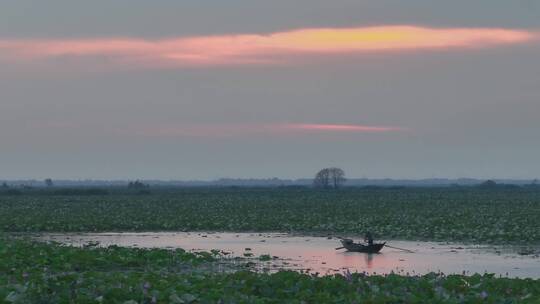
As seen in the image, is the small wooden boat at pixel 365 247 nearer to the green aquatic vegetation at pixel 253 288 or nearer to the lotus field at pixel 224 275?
the lotus field at pixel 224 275

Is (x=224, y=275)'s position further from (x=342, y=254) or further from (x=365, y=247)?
(x=365, y=247)

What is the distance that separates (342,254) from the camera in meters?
31.1

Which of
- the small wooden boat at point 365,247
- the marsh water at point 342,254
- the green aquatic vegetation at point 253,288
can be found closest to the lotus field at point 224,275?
the green aquatic vegetation at point 253,288

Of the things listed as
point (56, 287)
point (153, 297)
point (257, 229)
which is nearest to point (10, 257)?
point (56, 287)

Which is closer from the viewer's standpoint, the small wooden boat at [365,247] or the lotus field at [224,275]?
the lotus field at [224,275]

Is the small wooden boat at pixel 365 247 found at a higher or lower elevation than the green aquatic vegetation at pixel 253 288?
higher

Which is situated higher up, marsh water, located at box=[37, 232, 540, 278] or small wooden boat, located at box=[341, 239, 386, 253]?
small wooden boat, located at box=[341, 239, 386, 253]

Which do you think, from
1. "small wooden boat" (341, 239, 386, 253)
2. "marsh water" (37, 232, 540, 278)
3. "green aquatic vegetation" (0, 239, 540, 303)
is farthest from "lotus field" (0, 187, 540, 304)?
"small wooden boat" (341, 239, 386, 253)

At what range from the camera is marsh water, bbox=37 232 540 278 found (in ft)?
85.8

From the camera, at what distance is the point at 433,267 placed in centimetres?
2642

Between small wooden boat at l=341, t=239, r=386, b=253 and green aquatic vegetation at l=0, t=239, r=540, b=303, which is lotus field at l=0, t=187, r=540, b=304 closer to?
green aquatic vegetation at l=0, t=239, r=540, b=303

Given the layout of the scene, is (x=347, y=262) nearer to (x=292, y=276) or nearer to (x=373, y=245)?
(x=373, y=245)

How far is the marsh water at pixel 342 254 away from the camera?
26156mm

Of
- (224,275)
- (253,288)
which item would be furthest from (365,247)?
(253,288)
